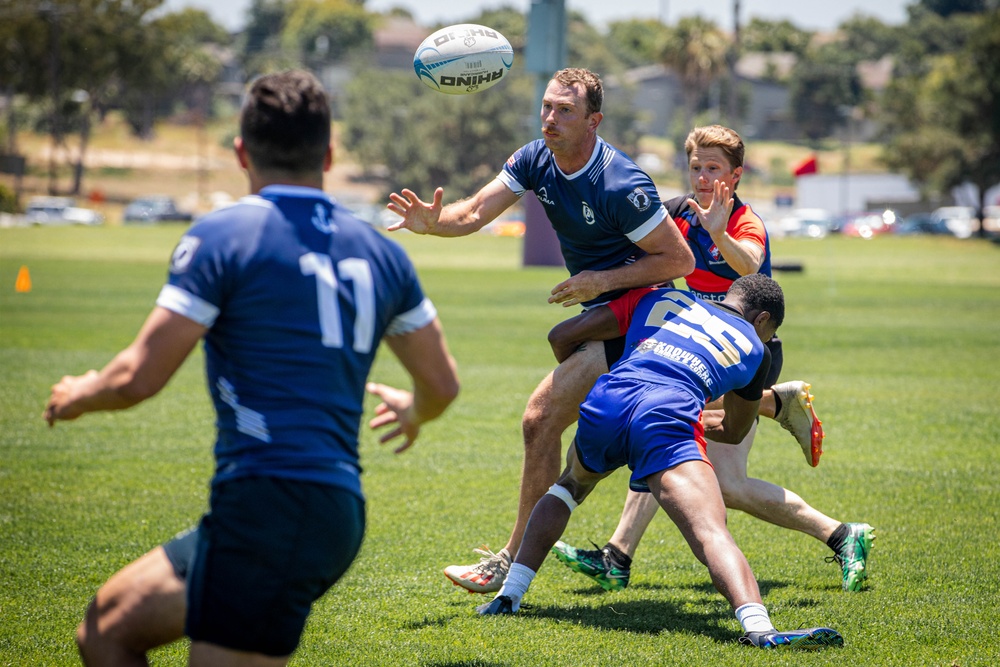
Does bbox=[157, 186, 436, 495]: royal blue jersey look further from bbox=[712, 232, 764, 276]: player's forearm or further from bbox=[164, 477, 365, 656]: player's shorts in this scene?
bbox=[712, 232, 764, 276]: player's forearm

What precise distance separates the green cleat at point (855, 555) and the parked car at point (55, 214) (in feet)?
216

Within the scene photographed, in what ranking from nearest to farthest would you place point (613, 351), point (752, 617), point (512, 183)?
point (752, 617) < point (613, 351) < point (512, 183)

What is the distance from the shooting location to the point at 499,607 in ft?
18.4

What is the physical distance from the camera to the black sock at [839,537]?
6168mm

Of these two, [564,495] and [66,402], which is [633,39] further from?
[66,402]

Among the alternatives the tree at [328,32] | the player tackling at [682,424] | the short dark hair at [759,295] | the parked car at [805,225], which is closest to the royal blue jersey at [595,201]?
the player tackling at [682,424]

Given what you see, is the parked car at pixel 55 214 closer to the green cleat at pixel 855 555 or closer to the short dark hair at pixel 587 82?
the short dark hair at pixel 587 82

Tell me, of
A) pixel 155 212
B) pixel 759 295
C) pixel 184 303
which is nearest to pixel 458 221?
pixel 759 295

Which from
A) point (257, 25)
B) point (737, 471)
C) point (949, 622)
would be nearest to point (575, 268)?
point (737, 471)

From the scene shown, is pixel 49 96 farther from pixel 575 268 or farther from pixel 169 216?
pixel 575 268

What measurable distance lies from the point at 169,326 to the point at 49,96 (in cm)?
9508

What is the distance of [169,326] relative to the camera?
9.72ft

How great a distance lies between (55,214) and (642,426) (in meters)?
69.0

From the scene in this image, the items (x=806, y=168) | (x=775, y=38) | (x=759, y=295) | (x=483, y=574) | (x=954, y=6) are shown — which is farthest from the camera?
(x=954, y=6)
